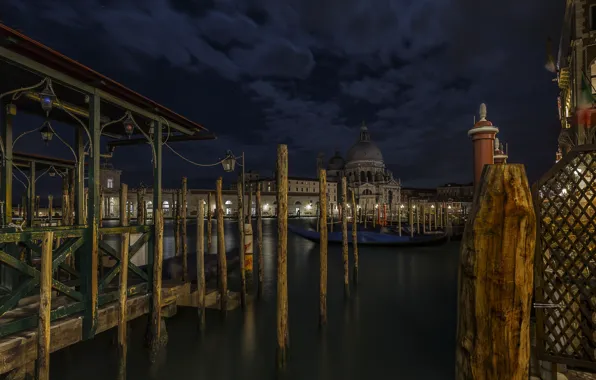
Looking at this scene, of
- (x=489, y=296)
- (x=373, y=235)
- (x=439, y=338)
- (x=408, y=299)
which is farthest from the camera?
(x=373, y=235)

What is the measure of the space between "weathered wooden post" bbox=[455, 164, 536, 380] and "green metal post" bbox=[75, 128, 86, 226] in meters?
6.24

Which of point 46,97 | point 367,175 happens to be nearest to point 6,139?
point 46,97

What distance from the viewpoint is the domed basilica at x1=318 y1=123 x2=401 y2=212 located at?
68500mm

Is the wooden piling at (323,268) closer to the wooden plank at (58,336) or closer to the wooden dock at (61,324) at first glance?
the wooden dock at (61,324)

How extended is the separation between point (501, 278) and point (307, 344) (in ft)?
16.7

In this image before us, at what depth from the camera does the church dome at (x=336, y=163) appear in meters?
80.7

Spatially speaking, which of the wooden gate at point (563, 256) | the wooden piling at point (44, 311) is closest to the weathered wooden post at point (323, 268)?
the wooden gate at point (563, 256)

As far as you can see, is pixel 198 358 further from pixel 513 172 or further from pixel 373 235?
pixel 373 235

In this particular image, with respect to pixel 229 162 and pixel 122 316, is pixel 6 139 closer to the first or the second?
pixel 122 316

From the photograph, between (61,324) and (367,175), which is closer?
(61,324)

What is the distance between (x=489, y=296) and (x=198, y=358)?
5209 mm

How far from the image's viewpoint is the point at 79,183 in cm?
611

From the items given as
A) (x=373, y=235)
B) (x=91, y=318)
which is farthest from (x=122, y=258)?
(x=373, y=235)

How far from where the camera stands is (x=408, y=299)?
32.2 ft
